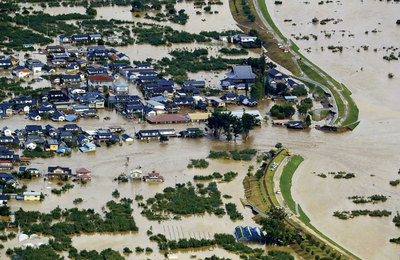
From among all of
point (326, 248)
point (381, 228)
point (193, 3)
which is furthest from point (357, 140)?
point (193, 3)

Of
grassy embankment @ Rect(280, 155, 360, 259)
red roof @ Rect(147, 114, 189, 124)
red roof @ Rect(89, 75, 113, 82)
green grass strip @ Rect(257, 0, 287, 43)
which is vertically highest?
green grass strip @ Rect(257, 0, 287, 43)

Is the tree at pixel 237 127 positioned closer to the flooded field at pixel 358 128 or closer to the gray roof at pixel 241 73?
the flooded field at pixel 358 128

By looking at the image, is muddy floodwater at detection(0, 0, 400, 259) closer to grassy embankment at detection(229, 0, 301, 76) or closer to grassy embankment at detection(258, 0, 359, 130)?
grassy embankment at detection(258, 0, 359, 130)

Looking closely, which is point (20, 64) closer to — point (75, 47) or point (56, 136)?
point (75, 47)

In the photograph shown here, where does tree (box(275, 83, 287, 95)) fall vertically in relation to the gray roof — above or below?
below

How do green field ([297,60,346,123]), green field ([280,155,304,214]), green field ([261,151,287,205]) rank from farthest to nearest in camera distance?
green field ([297,60,346,123]) → green field ([261,151,287,205]) → green field ([280,155,304,214])

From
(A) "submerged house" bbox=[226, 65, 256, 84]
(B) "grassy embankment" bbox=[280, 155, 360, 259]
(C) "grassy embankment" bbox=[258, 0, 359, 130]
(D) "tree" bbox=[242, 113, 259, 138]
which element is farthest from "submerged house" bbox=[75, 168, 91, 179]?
(A) "submerged house" bbox=[226, 65, 256, 84]
